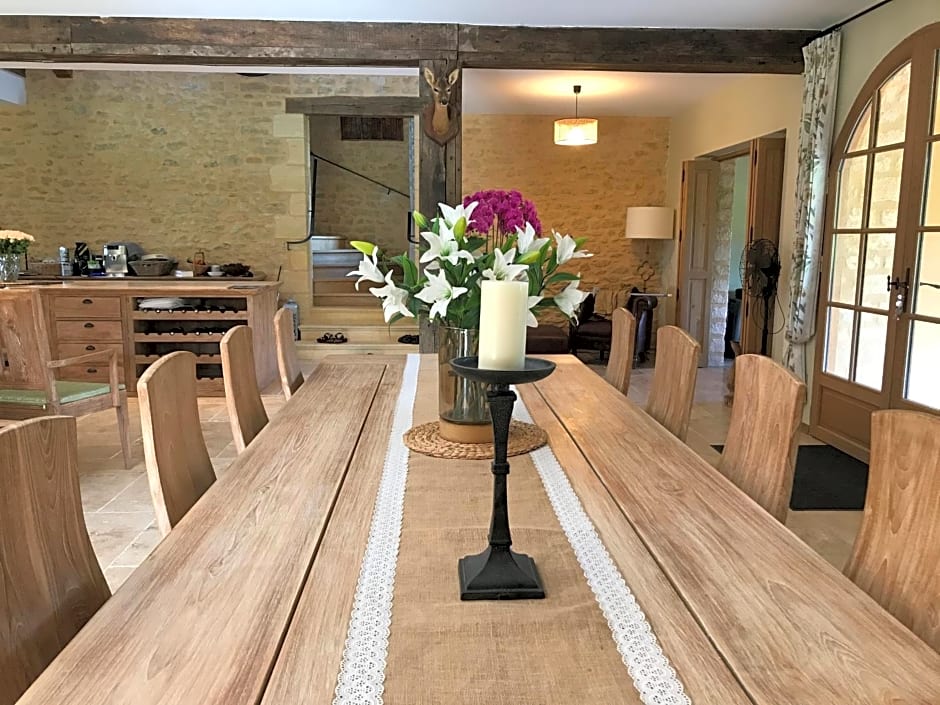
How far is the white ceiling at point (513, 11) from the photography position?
4.25 m

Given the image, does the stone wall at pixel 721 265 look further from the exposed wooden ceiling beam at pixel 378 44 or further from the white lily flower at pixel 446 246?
the white lily flower at pixel 446 246

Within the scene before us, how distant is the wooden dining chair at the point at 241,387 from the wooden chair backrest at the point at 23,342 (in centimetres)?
183

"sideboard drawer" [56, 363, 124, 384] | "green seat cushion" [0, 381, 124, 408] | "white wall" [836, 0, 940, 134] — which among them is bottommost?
"sideboard drawer" [56, 363, 124, 384]

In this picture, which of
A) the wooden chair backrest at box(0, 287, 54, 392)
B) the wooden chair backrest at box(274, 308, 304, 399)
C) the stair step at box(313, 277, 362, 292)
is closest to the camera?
the wooden chair backrest at box(274, 308, 304, 399)

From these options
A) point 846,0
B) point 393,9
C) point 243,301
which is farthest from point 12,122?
point 846,0

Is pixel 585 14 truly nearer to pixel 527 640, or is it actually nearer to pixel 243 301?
pixel 243 301

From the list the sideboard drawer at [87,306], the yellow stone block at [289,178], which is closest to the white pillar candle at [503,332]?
the sideboard drawer at [87,306]

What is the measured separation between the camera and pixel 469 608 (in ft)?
3.45

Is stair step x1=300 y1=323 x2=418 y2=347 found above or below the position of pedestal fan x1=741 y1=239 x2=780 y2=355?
below

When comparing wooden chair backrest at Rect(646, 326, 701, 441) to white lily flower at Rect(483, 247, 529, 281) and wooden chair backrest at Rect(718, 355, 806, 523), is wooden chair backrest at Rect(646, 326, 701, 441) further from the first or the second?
white lily flower at Rect(483, 247, 529, 281)

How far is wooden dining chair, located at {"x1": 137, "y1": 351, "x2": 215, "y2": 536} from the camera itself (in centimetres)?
150

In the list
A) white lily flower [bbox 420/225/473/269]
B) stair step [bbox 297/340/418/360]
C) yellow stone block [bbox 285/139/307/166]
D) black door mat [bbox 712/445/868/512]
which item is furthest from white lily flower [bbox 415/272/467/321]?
yellow stone block [bbox 285/139/307/166]

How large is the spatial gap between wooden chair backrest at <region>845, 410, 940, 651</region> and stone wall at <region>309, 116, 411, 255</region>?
983cm

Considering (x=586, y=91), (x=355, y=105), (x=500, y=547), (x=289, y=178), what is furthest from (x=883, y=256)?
(x=289, y=178)
